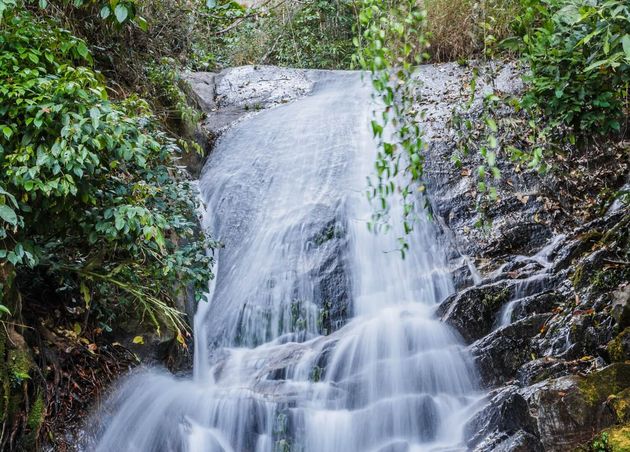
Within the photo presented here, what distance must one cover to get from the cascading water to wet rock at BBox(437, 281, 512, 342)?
15 cm

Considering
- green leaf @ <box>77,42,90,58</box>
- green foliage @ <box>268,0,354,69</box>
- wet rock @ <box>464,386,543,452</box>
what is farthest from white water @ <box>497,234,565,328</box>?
green foliage @ <box>268,0,354,69</box>

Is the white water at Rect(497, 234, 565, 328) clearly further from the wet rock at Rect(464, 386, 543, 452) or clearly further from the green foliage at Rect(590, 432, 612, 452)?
the green foliage at Rect(590, 432, 612, 452)

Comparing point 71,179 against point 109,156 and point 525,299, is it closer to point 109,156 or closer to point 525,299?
point 109,156

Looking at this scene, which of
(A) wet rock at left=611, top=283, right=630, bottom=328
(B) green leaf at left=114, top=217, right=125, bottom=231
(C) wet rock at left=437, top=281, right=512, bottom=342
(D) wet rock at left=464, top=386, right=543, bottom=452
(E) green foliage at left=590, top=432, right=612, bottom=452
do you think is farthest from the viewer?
(C) wet rock at left=437, top=281, right=512, bottom=342

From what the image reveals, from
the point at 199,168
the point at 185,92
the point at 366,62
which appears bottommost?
the point at 199,168

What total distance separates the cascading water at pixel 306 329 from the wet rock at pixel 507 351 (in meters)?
0.16

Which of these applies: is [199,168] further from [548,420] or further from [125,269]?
[548,420]

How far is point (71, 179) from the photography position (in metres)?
3.49

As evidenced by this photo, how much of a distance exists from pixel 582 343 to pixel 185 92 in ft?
23.9

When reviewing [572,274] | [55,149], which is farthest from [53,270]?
[572,274]

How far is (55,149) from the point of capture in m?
3.48

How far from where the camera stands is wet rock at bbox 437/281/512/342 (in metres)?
5.11

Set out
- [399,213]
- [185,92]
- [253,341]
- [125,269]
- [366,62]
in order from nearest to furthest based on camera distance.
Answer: [366,62] → [125,269] → [253,341] → [399,213] → [185,92]

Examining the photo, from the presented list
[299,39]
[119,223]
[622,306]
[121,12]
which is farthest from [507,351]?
[299,39]
